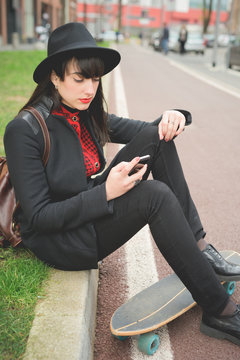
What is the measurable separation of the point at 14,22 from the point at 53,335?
35.7 meters

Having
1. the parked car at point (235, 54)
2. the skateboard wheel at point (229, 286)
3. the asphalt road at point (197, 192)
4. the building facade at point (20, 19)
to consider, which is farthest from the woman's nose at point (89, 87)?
the building facade at point (20, 19)

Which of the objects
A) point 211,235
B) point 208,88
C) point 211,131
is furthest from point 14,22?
point 211,235

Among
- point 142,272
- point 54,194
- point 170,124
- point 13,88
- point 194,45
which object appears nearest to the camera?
point 54,194

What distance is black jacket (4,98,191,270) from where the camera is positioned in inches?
81.5

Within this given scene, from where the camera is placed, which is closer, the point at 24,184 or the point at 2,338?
the point at 2,338

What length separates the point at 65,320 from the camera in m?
1.96

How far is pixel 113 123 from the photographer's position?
2879 mm

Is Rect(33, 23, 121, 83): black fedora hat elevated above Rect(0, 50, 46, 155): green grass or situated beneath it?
elevated above

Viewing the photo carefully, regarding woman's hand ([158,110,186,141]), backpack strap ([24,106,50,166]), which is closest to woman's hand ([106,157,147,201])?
backpack strap ([24,106,50,166])

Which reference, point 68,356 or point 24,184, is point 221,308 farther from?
point 24,184

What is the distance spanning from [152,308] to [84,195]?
71 centimetres

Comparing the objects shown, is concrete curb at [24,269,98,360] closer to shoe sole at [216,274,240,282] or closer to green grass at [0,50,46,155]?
shoe sole at [216,274,240,282]

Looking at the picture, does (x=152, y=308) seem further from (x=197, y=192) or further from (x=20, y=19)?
(x=20, y=19)

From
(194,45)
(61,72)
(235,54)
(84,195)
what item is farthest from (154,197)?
(194,45)
